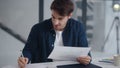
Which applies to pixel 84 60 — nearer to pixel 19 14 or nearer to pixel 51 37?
pixel 51 37

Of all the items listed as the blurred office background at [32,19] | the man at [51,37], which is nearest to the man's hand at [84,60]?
the man at [51,37]

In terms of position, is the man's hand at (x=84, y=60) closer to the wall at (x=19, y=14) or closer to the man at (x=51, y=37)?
the man at (x=51, y=37)

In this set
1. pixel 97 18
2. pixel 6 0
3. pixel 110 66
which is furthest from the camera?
pixel 97 18

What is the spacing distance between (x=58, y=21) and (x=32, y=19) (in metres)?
2.04

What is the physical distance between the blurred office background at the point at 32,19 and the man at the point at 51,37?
70.7 inches

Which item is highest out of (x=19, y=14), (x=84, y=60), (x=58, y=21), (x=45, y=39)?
(x=19, y=14)

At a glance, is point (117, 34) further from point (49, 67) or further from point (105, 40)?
point (49, 67)

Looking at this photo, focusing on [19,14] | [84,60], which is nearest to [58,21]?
[84,60]

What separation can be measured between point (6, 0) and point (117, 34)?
7.11ft

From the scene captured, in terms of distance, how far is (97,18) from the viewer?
4.46 meters

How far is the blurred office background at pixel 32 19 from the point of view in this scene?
352 cm

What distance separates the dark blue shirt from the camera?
70.1 inches

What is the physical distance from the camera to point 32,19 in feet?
12.1

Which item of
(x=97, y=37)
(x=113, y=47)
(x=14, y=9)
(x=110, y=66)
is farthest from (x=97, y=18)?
(x=110, y=66)
